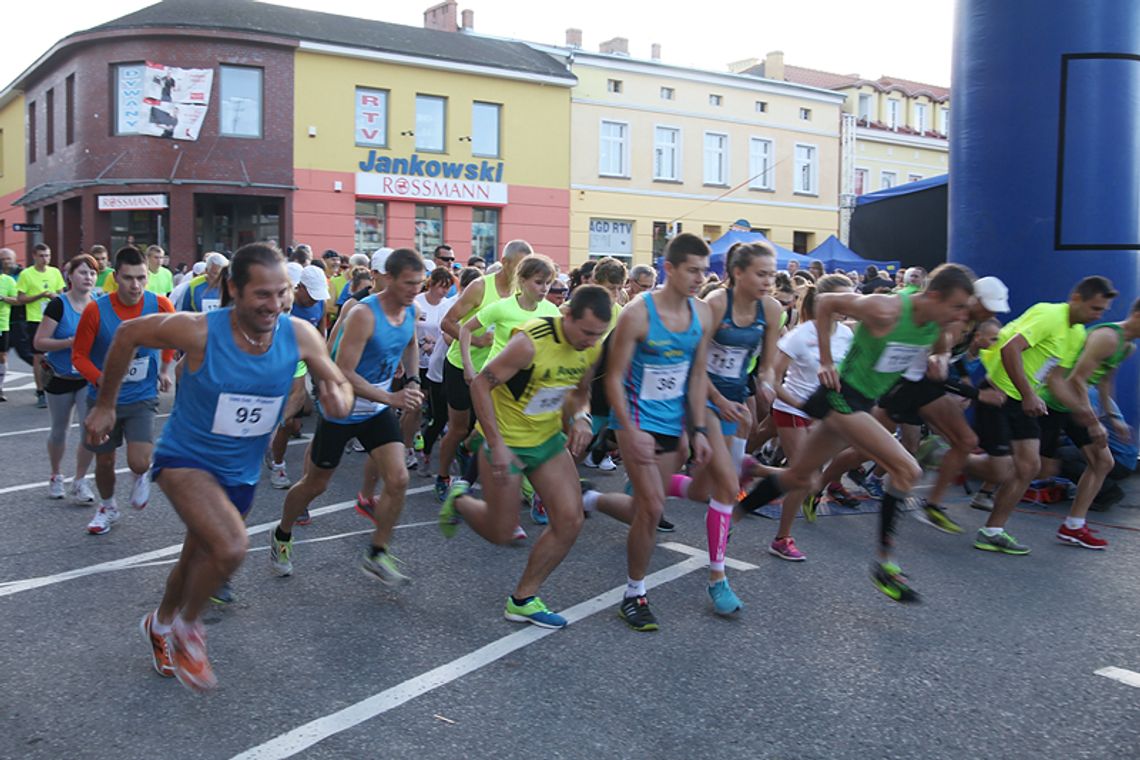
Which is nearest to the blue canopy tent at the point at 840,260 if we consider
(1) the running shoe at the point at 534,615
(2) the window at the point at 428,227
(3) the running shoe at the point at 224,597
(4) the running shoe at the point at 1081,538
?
(2) the window at the point at 428,227

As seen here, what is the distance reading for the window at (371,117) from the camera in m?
27.1

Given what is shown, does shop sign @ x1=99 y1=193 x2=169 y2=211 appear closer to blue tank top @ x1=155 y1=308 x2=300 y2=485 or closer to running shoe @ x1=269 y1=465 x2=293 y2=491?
running shoe @ x1=269 y1=465 x2=293 y2=491

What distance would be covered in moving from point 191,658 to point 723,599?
252 cm

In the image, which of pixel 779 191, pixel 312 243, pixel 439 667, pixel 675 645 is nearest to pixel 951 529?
pixel 675 645

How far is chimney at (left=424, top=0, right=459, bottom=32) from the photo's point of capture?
105ft

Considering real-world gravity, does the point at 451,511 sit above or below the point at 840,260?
below

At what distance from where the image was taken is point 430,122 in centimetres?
2816

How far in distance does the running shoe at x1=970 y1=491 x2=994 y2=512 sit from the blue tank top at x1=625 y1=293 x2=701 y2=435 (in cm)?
390

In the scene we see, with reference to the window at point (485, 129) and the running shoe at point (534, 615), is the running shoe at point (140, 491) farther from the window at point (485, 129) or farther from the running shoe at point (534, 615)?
the window at point (485, 129)

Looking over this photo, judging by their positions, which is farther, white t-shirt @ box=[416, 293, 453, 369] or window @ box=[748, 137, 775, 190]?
window @ box=[748, 137, 775, 190]

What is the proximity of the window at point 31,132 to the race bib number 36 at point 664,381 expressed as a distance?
108 feet

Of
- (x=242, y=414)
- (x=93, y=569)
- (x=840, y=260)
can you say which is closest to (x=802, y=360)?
(x=242, y=414)

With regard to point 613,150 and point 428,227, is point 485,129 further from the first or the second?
point 613,150

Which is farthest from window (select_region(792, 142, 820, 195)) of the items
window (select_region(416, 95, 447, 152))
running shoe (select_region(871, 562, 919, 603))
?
running shoe (select_region(871, 562, 919, 603))
